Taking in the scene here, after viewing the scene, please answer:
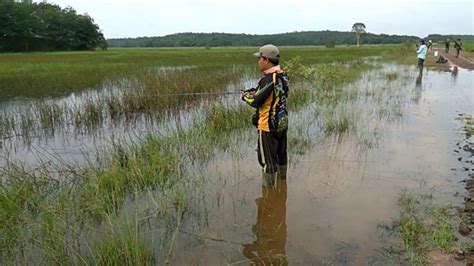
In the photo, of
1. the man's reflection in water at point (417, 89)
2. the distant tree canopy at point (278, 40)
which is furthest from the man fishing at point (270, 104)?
the distant tree canopy at point (278, 40)

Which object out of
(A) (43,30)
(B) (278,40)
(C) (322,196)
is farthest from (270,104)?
(B) (278,40)

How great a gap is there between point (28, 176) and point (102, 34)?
72524 mm

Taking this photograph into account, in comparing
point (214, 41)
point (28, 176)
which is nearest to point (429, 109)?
point (28, 176)

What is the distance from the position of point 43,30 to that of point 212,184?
208 ft

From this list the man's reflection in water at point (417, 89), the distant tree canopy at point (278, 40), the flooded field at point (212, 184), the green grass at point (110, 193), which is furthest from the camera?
the distant tree canopy at point (278, 40)

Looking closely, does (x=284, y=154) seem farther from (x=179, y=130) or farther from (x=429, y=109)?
(x=429, y=109)

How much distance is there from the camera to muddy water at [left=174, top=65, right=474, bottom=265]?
142 inches

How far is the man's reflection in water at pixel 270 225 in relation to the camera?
3.51m

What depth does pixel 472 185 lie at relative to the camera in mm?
4969

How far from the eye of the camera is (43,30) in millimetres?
59219

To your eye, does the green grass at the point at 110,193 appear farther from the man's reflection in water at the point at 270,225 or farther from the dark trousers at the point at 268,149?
the dark trousers at the point at 268,149

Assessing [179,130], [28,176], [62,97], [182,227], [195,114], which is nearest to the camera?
[182,227]

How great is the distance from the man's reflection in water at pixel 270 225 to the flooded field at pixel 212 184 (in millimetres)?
18

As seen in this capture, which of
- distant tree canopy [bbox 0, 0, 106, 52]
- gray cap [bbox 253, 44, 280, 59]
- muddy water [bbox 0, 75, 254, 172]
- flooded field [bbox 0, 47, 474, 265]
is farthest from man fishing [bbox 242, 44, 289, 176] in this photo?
distant tree canopy [bbox 0, 0, 106, 52]
